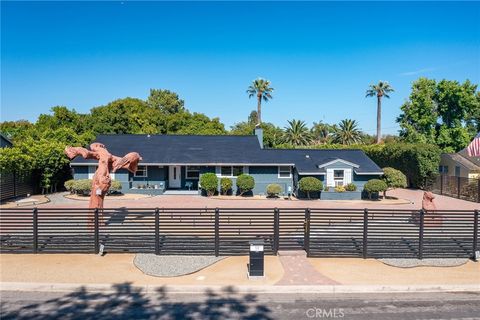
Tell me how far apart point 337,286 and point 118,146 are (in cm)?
2860

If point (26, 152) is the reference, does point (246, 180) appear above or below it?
below

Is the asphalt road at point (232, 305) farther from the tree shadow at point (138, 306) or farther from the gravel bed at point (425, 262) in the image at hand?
the gravel bed at point (425, 262)

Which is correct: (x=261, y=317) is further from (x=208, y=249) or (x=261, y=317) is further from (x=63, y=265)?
(x=63, y=265)

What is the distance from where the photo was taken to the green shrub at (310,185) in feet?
95.2

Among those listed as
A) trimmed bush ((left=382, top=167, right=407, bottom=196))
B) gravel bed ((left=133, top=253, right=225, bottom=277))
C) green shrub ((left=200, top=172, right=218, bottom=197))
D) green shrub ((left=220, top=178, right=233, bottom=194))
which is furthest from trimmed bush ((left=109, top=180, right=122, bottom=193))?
trimmed bush ((left=382, top=167, right=407, bottom=196))

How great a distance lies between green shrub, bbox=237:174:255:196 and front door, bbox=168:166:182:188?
5688 millimetres

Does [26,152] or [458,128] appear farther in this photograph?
[458,128]

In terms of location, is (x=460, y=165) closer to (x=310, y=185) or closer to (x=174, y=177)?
(x=310, y=185)

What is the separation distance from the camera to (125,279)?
10734 millimetres

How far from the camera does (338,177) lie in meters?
31.1

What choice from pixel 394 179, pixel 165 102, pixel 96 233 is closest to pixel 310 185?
pixel 394 179

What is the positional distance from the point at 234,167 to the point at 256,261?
21.3 meters

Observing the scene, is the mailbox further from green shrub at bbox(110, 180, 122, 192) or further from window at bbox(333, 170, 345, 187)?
window at bbox(333, 170, 345, 187)

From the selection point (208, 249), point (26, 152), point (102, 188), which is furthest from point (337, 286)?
point (26, 152)
